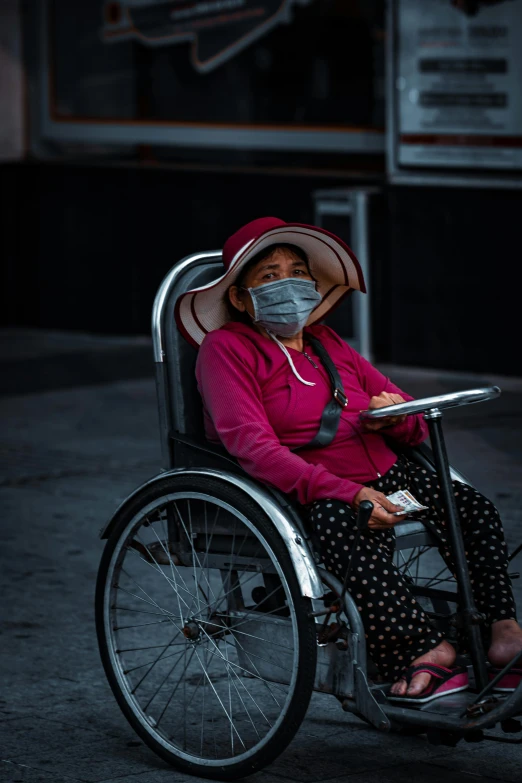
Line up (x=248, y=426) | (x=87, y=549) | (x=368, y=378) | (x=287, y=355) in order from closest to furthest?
(x=248, y=426), (x=287, y=355), (x=368, y=378), (x=87, y=549)

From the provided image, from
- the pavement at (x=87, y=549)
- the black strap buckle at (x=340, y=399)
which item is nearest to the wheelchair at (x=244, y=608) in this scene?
the pavement at (x=87, y=549)

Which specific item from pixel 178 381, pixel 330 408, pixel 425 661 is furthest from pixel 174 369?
pixel 425 661

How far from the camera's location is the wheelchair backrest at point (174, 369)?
13.0ft

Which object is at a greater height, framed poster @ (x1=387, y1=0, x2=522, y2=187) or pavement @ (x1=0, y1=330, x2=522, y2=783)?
framed poster @ (x1=387, y1=0, x2=522, y2=187)

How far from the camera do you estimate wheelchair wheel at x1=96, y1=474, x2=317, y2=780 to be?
3502mm

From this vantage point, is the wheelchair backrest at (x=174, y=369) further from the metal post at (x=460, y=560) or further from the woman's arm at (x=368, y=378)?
the metal post at (x=460, y=560)

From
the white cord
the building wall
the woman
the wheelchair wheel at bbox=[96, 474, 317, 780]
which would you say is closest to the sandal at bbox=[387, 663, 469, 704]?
the woman

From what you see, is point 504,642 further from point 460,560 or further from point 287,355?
point 287,355

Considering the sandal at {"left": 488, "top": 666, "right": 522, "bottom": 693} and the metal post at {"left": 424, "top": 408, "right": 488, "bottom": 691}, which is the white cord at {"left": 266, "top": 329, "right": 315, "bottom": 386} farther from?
the sandal at {"left": 488, "top": 666, "right": 522, "bottom": 693}

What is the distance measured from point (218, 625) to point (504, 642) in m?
0.74

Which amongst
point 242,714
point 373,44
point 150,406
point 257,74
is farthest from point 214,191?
point 242,714

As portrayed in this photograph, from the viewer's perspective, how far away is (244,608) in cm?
390

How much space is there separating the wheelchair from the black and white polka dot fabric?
0.05 meters

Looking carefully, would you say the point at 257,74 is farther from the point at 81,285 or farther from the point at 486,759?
the point at 486,759
